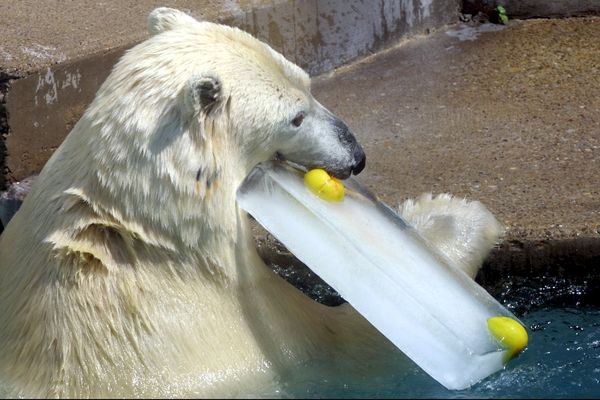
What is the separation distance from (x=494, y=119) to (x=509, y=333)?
6.20 ft

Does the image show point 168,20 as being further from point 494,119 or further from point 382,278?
point 494,119

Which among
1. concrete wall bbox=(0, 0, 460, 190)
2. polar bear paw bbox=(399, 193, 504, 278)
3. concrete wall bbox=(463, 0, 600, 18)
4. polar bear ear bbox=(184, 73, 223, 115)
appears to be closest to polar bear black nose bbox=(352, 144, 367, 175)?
polar bear ear bbox=(184, 73, 223, 115)

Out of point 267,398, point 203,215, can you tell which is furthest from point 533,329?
point 203,215

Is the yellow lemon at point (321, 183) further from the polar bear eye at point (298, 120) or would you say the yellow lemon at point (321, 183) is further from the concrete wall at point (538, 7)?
the concrete wall at point (538, 7)

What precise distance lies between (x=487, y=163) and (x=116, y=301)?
2009 mm

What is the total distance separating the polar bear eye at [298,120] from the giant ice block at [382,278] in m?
0.13

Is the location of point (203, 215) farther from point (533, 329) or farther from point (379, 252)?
point (533, 329)

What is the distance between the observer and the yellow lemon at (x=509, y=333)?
10.8 ft

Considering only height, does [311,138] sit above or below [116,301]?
above

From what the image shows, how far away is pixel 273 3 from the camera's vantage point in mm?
5375

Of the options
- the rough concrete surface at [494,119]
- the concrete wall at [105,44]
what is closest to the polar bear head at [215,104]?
the rough concrete surface at [494,119]

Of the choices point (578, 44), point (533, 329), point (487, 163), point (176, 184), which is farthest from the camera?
point (578, 44)

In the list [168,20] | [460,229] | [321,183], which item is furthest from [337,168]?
[460,229]

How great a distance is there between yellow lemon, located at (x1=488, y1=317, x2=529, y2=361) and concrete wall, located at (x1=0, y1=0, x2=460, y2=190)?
2020 millimetres
